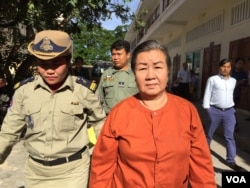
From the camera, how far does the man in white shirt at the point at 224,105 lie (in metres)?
5.88

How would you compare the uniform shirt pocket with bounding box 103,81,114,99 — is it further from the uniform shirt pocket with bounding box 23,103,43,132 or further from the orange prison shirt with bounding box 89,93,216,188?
the orange prison shirt with bounding box 89,93,216,188

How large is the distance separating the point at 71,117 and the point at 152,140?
28.7 inches

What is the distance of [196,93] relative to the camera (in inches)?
719

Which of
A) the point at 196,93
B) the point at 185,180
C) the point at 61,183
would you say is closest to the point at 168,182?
the point at 185,180

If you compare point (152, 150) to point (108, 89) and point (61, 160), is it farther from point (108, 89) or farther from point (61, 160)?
point (108, 89)

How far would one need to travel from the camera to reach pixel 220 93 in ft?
19.5

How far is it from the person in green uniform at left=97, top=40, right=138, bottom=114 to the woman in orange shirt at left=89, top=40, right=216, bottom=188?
2.54 meters

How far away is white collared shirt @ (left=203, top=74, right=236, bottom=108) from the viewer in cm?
590

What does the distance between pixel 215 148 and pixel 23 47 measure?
5.77 meters

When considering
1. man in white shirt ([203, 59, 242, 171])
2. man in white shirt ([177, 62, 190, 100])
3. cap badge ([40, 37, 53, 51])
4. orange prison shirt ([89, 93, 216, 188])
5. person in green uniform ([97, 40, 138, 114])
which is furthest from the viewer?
man in white shirt ([177, 62, 190, 100])

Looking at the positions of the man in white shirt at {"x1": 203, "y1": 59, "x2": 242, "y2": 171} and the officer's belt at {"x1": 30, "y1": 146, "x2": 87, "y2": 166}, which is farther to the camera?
the man in white shirt at {"x1": 203, "y1": 59, "x2": 242, "y2": 171}

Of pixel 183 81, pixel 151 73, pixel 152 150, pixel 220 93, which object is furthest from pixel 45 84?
pixel 183 81

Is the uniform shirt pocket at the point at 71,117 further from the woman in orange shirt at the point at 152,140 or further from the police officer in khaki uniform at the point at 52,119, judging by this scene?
the woman in orange shirt at the point at 152,140

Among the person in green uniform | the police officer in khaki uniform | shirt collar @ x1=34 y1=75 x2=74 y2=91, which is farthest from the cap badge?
the person in green uniform
